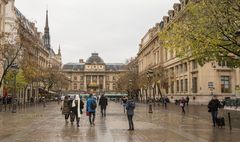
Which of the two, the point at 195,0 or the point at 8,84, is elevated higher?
the point at 195,0

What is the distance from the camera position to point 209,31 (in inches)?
952

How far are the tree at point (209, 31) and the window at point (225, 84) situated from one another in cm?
3595

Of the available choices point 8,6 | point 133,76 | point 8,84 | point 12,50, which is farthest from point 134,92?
point 12,50

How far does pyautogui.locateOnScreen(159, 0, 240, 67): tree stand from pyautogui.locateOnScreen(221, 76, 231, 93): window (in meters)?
35.9

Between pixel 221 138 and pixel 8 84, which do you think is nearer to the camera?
pixel 221 138

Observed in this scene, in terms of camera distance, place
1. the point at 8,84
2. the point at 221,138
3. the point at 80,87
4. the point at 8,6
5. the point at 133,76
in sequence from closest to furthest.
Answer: the point at 221,138
the point at 8,84
the point at 8,6
the point at 133,76
the point at 80,87

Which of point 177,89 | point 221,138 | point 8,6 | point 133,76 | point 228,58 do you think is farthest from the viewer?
point 133,76

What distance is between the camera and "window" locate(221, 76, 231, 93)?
61312 millimetres

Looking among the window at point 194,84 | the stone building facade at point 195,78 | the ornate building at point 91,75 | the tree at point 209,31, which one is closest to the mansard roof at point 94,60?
the ornate building at point 91,75

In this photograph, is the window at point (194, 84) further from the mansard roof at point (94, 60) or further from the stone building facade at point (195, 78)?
the mansard roof at point (94, 60)

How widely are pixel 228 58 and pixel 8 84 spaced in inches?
1535

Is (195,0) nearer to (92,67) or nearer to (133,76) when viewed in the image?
(133,76)

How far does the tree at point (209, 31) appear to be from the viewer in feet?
76.4

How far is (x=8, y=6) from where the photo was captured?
234ft
